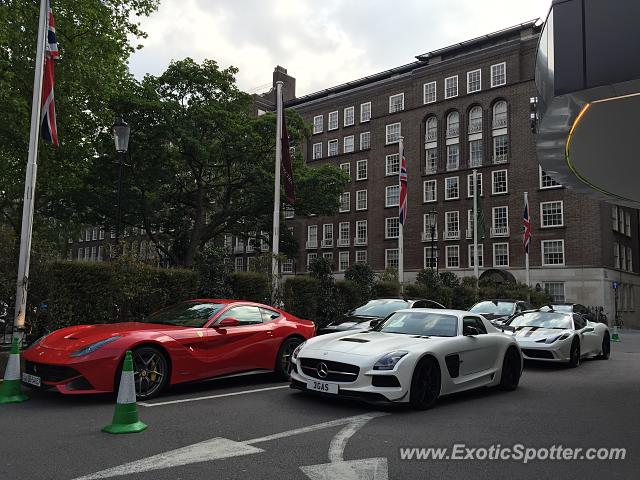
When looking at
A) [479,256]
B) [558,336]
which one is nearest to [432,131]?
[479,256]

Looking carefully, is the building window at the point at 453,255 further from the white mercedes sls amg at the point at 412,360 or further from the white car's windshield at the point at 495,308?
the white mercedes sls amg at the point at 412,360

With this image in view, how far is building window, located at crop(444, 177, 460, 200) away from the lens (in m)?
52.9

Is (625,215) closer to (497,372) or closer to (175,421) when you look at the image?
(497,372)

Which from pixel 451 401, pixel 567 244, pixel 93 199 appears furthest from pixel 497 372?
pixel 567 244

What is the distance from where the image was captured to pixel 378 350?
7.61m

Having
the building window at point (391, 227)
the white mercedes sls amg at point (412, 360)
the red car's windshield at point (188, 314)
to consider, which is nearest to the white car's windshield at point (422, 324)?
the white mercedes sls amg at point (412, 360)

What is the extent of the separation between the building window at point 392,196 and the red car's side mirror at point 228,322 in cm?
4920

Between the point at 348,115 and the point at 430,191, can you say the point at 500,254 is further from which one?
the point at 348,115

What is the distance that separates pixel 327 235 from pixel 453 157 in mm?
17015

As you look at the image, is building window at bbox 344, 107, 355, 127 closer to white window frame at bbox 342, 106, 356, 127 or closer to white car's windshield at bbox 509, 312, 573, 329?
white window frame at bbox 342, 106, 356, 127

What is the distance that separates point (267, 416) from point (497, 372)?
4196mm

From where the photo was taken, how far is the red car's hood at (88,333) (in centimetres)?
744

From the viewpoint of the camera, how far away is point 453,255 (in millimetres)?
52250

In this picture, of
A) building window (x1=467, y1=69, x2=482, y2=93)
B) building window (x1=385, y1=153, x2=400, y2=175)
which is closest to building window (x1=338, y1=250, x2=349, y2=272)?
building window (x1=385, y1=153, x2=400, y2=175)
